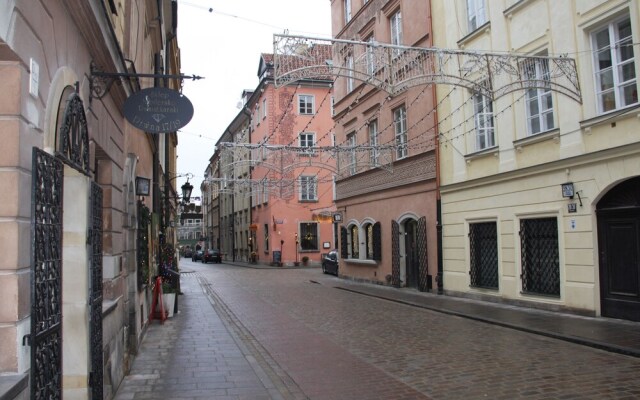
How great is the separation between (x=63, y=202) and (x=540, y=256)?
11.1m

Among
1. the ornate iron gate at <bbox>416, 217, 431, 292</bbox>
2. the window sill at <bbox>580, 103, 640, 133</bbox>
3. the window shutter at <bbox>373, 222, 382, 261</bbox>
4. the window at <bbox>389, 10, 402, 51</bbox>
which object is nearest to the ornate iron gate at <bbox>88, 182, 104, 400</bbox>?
the window sill at <bbox>580, 103, 640, 133</bbox>

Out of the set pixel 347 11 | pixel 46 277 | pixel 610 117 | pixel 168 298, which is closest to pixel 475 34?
pixel 610 117

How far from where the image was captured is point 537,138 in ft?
41.9

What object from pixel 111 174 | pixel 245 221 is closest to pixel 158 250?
pixel 111 174

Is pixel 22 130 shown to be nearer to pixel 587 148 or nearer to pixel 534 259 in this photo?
pixel 587 148

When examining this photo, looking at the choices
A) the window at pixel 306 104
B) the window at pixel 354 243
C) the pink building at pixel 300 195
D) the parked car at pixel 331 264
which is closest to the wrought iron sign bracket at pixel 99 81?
the window at pixel 354 243

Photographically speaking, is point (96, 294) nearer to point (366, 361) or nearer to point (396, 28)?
point (366, 361)

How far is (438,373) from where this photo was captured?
24.1ft

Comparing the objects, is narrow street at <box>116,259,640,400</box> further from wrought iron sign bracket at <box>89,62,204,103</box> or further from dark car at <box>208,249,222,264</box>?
dark car at <box>208,249,222,264</box>

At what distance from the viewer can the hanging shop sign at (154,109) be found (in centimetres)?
639

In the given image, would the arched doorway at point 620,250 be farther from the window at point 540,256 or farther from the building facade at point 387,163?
the building facade at point 387,163

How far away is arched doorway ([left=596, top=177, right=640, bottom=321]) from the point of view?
10602 millimetres

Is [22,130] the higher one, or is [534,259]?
[22,130]

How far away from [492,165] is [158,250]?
948 centimetres
